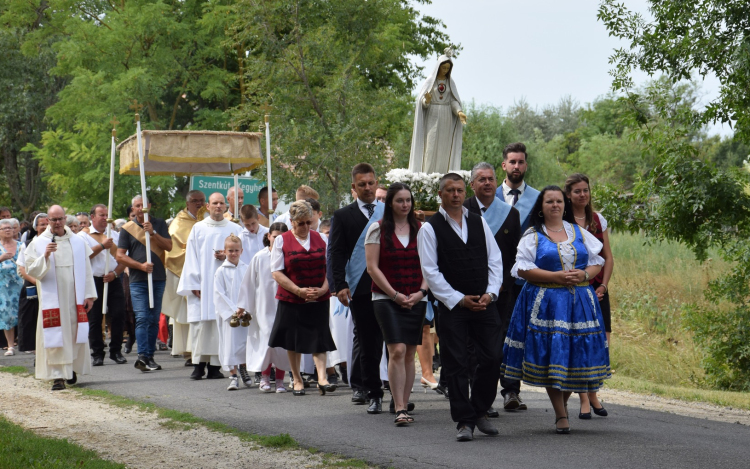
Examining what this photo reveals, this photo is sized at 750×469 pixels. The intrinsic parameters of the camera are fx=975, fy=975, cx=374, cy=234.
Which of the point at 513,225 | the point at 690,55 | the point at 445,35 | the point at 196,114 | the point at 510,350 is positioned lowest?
the point at 510,350

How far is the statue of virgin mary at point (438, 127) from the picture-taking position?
11898 mm

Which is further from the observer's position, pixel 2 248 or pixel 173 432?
pixel 2 248

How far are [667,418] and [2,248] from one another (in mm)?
11757

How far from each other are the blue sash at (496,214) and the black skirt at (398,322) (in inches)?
37.5

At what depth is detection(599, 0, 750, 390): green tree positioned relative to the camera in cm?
1310

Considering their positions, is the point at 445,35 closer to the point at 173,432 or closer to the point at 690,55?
the point at 690,55

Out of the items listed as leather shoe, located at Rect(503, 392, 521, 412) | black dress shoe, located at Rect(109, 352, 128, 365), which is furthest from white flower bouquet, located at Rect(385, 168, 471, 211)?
black dress shoe, located at Rect(109, 352, 128, 365)

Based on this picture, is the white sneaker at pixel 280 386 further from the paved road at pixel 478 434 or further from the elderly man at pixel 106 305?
the elderly man at pixel 106 305

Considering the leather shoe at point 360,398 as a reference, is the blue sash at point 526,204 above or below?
above

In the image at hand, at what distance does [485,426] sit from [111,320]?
7703mm

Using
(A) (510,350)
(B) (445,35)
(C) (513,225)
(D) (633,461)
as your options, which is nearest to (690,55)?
(C) (513,225)

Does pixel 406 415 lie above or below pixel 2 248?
below

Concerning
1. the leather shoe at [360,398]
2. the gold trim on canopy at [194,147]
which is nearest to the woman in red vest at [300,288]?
the leather shoe at [360,398]

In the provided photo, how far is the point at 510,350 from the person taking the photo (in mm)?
7738
